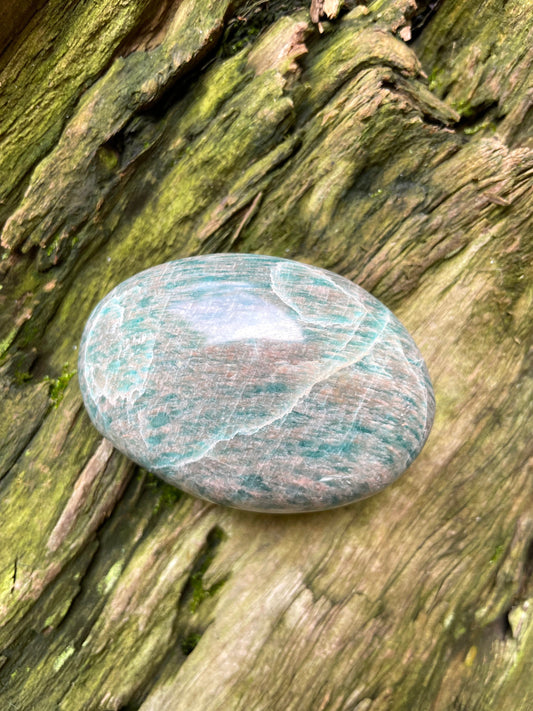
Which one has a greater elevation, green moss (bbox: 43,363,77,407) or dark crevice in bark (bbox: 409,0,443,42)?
dark crevice in bark (bbox: 409,0,443,42)

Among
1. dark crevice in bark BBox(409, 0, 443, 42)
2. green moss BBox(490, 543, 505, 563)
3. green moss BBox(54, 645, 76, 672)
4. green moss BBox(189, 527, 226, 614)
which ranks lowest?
green moss BBox(490, 543, 505, 563)

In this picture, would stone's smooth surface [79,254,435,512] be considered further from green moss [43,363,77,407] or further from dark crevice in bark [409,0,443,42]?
dark crevice in bark [409,0,443,42]

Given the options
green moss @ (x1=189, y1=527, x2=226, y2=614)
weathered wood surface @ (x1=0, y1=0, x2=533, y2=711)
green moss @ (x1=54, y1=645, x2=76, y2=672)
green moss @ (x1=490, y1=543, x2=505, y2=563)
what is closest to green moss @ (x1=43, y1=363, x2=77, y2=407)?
weathered wood surface @ (x1=0, y1=0, x2=533, y2=711)

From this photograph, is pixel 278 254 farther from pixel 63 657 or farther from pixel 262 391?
pixel 63 657

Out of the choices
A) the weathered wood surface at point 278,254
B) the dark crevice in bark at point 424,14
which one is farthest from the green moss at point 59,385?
the dark crevice in bark at point 424,14

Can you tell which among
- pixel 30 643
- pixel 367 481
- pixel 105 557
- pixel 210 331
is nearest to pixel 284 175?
pixel 210 331

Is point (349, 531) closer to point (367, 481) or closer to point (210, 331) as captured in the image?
point (367, 481)
